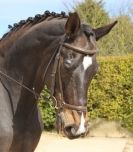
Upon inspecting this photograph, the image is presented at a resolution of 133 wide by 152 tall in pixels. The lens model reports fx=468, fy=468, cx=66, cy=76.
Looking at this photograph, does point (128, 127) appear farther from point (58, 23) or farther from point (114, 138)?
point (58, 23)

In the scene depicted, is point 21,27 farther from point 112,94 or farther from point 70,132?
point 112,94

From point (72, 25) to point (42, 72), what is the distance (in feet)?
1.89

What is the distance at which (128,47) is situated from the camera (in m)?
20.6

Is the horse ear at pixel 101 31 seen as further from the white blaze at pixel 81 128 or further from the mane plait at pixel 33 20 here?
the white blaze at pixel 81 128

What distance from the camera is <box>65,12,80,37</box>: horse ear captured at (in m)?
4.10

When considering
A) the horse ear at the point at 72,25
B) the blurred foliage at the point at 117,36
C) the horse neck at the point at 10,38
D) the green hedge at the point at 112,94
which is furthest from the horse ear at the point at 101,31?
the blurred foliage at the point at 117,36

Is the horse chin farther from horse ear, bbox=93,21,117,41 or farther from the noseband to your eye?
horse ear, bbox=93,21,117,41

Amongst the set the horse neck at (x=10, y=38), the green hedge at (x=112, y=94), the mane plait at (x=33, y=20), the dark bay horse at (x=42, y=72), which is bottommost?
the green hedge at (x=112, y=94)

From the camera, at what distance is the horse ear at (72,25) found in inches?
161

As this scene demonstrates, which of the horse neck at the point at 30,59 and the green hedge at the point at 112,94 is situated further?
the green hedge at the point at 112,94

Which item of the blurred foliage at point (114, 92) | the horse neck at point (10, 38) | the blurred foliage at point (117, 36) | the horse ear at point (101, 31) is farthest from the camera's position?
the blurred foliage at point (117, 36)

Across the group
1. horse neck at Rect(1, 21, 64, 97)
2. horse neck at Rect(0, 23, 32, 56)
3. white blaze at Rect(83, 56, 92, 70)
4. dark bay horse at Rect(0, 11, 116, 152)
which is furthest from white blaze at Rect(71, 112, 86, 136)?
horse neck at Rect(0, 23, 32, 56)

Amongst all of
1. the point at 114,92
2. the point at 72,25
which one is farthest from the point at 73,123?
the point at 114,92

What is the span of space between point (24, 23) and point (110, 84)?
7968 mm
